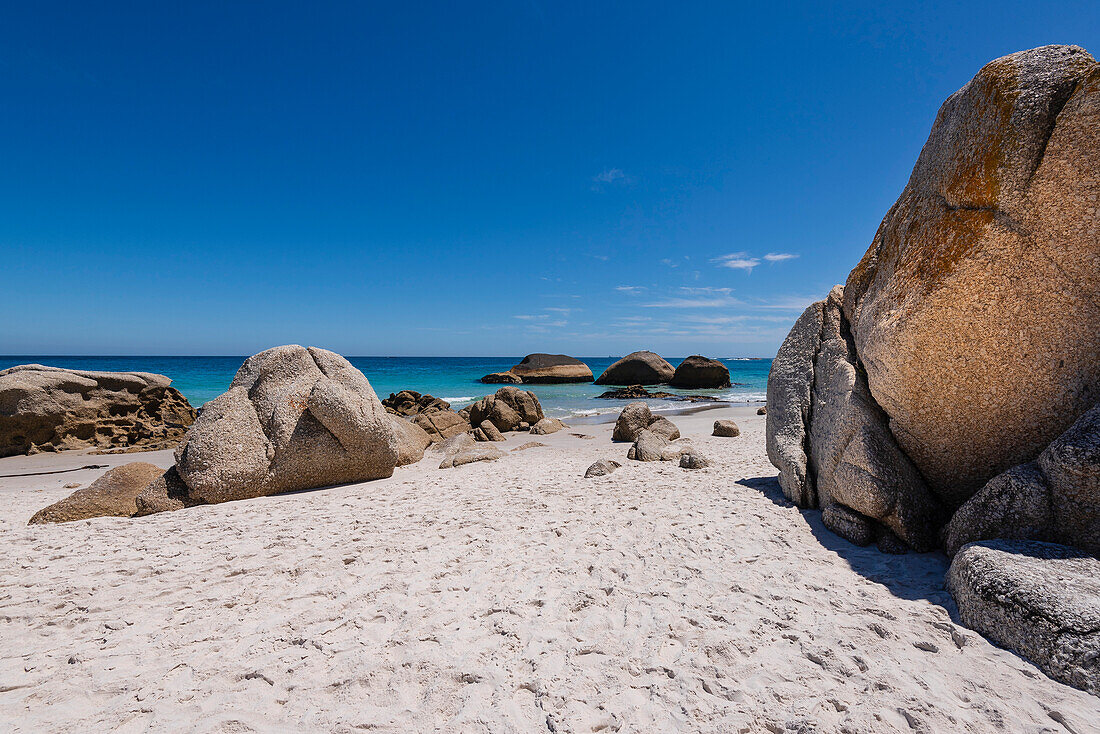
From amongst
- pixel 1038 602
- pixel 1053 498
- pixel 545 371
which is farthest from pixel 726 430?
pixel 545 371

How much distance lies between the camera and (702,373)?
33.8m

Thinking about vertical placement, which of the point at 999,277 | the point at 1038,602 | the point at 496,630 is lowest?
the point at 496,630

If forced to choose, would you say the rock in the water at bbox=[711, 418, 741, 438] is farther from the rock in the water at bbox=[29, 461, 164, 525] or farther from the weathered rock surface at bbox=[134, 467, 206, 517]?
the rock in the water at bbox=[29, 461, 164, 525]

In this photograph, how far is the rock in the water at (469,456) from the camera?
8156 millimetres

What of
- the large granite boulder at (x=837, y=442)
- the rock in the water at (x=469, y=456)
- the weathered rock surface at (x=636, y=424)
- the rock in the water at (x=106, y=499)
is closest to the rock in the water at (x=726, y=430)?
the weathered rock surface at (x=636, y=424)

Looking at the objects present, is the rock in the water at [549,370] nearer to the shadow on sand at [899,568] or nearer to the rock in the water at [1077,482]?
the shadow on sand at [899,568]

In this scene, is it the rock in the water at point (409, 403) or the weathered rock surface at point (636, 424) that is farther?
the rock in the water at point (409, 403)

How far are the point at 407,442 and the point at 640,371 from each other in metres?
32.5

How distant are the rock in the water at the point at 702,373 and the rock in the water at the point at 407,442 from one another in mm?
27752

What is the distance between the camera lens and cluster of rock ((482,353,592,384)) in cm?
4153

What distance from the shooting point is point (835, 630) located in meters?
2.76

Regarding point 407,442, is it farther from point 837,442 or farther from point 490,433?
point 837,442

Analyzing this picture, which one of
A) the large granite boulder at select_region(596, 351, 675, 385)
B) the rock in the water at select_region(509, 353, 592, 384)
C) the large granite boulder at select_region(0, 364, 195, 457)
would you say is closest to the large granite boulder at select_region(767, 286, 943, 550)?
the large granite boulder at select_region(0, 364, 195, 457)

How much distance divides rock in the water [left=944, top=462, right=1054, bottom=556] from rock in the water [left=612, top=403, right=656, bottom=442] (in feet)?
25.3
